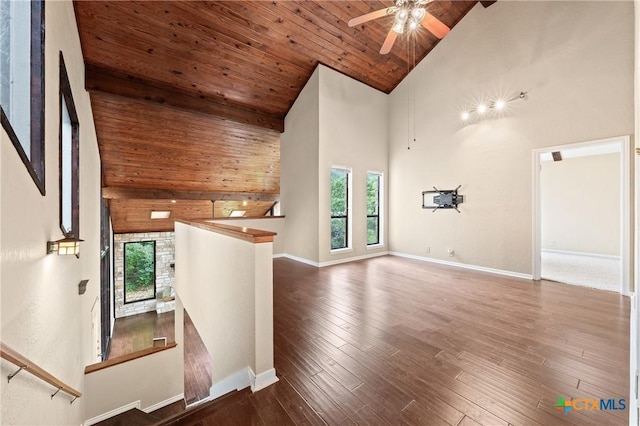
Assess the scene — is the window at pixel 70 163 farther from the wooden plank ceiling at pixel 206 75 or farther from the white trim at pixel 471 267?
the white trim at pixel 471 267

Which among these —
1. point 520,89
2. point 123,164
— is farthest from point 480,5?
point 123,164

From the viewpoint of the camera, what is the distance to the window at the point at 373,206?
6.00 m

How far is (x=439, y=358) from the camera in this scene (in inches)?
78.5

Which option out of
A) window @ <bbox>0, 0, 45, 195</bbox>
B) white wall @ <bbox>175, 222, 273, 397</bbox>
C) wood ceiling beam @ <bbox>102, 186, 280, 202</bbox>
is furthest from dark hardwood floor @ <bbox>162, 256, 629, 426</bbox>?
wood ceiling beam @ <bbox>102, 186, 280, 202</bbox>

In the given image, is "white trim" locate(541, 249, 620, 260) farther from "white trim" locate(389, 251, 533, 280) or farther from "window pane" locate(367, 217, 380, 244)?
"window pane" locate(367, 217, 380, 244)

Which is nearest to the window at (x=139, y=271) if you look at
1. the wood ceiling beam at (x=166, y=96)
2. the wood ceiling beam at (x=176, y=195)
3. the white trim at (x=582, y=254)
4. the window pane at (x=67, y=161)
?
the wood ceiling beam at (x=176, y=195)

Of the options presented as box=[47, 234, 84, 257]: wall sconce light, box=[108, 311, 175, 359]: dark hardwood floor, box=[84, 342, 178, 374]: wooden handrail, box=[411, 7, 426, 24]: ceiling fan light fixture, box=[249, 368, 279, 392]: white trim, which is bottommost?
box=[108, 311, 175, 359]: dark hardwood floor

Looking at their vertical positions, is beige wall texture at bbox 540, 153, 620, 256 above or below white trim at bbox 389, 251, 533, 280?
above

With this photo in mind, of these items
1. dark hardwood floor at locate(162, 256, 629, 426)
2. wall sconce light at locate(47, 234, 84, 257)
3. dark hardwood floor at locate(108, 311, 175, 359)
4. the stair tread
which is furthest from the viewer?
dark hardwood floor at locate(108, 311, 175, 359)

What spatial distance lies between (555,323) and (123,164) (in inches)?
297

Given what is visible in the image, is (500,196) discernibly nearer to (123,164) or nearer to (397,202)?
(397,202)

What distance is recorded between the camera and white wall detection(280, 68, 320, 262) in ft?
16.7

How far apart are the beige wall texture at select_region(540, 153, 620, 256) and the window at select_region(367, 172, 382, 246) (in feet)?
12.4

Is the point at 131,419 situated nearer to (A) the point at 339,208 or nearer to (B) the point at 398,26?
(A) the point at 339,208
